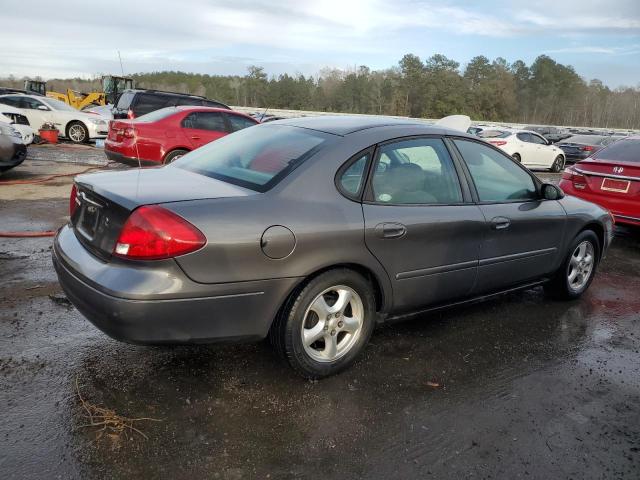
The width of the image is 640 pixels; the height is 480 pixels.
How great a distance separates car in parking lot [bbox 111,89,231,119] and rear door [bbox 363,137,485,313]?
35.9 ft

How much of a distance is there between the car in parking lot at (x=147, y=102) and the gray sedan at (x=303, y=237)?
35.6 feet

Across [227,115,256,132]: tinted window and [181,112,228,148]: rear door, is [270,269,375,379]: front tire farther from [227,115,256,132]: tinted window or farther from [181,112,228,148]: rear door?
[227,115,256,132]: tinted window

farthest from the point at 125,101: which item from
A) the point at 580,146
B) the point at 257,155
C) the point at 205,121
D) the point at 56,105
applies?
the point at 580,146

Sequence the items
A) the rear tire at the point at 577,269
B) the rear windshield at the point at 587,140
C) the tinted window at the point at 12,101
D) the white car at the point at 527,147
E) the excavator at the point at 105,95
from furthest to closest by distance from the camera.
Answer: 1. the excavator at the point at 105,95
2. the rear windshield at the point at 587,140
3. the white car at the point at 527,147
4. the tinted window at the point at 12,101
5. the rear tire at the point at 577,269

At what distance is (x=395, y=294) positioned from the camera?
3340 mm

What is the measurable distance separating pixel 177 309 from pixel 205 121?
26.5 ft

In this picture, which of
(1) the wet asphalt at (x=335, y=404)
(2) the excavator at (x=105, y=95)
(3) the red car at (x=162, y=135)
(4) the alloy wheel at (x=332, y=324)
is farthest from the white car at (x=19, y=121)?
(2) the excavator at (x=105, y=95)

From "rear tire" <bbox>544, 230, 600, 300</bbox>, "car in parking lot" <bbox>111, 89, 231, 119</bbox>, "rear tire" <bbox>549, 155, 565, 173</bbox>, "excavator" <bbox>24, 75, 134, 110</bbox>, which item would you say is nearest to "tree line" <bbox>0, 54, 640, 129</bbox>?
"excavator" <bbox>24, 75, 134, 110</bbox>

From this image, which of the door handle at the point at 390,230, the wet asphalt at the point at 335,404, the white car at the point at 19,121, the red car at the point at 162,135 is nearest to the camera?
the wet asphalt at the point at 335,404

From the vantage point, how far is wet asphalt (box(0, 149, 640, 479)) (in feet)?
7.93

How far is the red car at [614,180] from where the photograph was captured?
21.8 ft

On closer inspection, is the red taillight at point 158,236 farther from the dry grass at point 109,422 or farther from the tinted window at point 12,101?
the tinted window at point 12,101

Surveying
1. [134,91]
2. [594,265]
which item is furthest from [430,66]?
[594,265]

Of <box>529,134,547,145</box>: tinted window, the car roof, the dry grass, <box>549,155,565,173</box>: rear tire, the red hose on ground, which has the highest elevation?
the car roof
